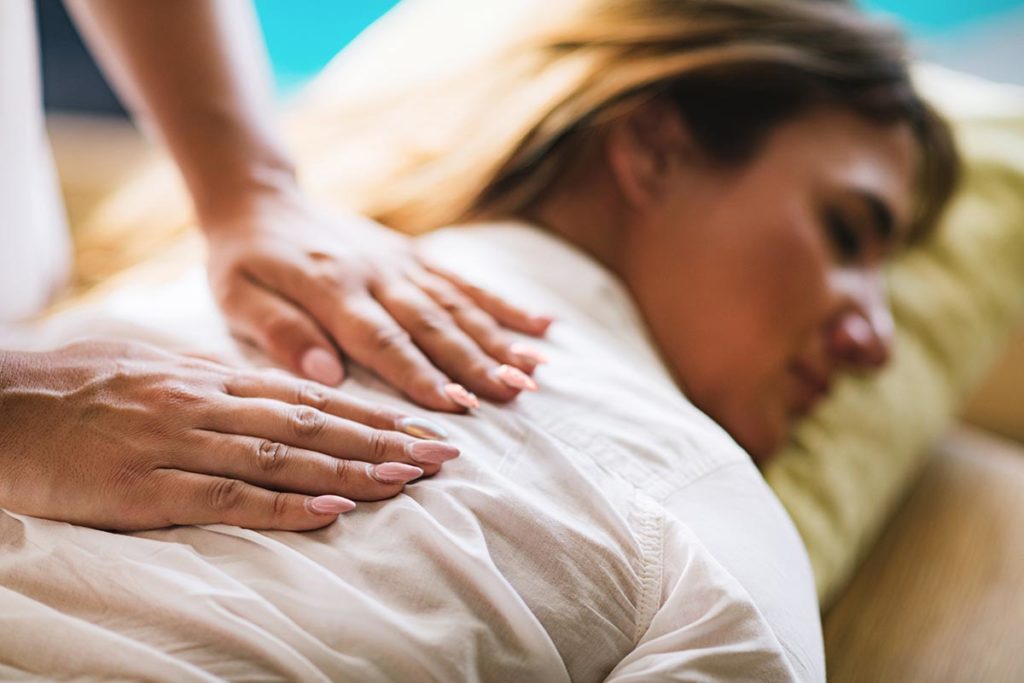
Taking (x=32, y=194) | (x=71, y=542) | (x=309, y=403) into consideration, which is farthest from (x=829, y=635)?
(x=32, y=194)

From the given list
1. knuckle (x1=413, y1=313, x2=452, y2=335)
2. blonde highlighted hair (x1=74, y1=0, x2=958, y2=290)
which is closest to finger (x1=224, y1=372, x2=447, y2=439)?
knuckle (x1=413, y1=313, x2=452, y2=335)

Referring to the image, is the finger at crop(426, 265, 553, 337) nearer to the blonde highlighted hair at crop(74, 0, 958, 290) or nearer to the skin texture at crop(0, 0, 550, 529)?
the skin texture at crop(0, 0, 550, 529)

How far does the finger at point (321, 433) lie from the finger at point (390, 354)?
0.25ft

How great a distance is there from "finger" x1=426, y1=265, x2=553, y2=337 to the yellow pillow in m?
0.41

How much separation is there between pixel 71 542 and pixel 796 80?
93cm

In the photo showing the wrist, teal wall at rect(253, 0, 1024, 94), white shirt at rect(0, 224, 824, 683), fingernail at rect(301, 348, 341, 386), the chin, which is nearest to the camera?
white shirt at rect(0, 224, 824, 683)

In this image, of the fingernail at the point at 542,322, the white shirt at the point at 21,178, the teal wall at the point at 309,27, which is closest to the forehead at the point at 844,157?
the fingernail at the point at 542,322

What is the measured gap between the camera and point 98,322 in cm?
73

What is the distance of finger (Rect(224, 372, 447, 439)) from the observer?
1.93 ft

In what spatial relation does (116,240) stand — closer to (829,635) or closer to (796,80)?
(796,80)

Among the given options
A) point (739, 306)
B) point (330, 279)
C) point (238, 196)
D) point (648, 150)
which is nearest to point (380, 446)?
point (330, 279)

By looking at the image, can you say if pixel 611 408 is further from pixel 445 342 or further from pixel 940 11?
pixel 940 11

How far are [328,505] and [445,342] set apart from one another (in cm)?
20

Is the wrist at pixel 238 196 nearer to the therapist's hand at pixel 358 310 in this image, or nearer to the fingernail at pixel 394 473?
the therapist's hand at pixel 358 310
